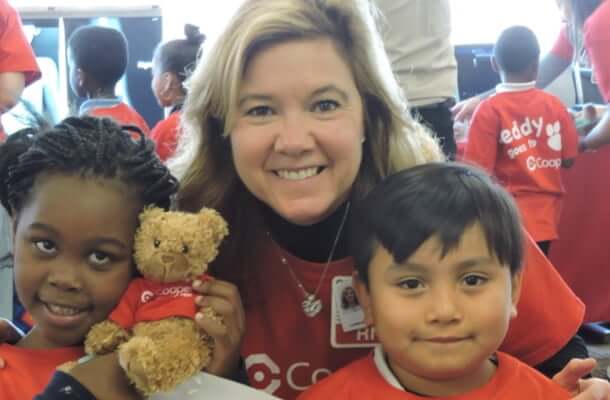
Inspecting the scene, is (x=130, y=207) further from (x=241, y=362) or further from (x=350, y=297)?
(x=350, y=297)

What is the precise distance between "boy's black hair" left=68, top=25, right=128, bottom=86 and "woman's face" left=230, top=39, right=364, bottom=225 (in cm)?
193

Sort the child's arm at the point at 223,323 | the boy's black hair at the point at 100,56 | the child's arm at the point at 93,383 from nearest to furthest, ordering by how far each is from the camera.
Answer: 1. the child's arm at the point at 93,383
2. the child's arm at the point at 223,323
3. the boy's black hair at the point at 100,56

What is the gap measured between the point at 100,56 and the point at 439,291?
7.47ft

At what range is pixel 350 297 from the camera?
54.1 inches

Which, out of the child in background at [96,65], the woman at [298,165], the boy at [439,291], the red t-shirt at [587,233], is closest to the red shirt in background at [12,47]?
the child in background at [96,65]

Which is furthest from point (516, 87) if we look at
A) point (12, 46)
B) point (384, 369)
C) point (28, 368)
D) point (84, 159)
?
point (28, 368)

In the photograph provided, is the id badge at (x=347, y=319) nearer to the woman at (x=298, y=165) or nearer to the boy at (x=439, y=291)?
the woman at (x=298, y=165)

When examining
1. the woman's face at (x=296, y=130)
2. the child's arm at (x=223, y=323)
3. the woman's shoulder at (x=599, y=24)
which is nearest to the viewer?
the child's arm at (x=223, y=323)

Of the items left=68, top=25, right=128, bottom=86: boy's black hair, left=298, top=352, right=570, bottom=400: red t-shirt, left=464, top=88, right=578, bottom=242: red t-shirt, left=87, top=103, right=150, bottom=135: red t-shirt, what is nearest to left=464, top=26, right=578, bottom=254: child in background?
left=464, top=88, right=578, bottom=242: red t-shirt

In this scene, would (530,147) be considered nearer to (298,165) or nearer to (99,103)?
(99,103)

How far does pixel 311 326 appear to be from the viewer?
4.60 ft

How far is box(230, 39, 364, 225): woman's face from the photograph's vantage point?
1.26 m

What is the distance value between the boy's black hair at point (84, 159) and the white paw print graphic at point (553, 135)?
2.18m

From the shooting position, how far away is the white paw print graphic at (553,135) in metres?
3.12
